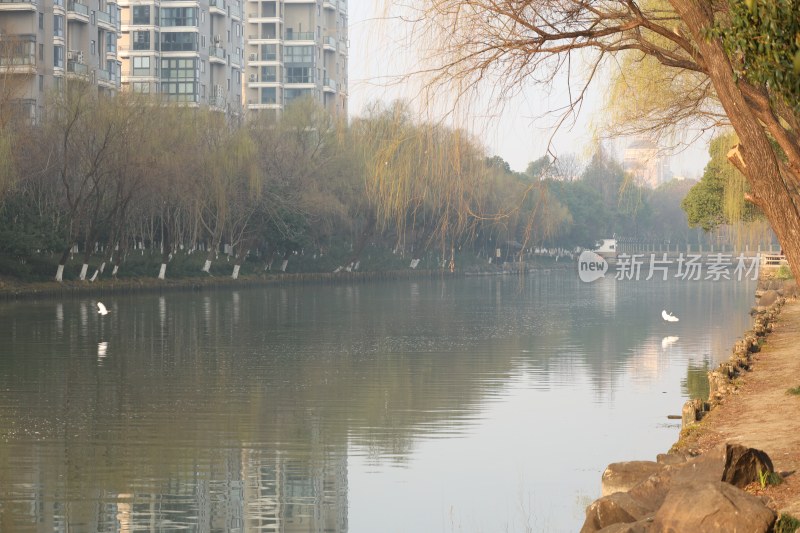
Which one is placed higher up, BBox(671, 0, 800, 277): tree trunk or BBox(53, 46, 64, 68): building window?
BBox(53, 46, 64, 68): building window

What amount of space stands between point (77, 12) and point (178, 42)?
22.0 m

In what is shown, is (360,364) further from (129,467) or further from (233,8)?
(233,8)

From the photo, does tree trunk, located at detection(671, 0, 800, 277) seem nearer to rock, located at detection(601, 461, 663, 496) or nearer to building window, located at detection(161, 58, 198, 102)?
rock, located at detection(601, 461, 663, 496)

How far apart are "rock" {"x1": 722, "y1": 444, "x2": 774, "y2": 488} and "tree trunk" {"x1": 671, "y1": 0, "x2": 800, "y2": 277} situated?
1266 mm

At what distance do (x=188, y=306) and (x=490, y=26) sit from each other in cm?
3134

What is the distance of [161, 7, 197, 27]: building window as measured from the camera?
8431 cm

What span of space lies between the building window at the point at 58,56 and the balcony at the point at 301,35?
40.3 meters

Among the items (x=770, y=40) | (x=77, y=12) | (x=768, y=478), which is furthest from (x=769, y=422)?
(x=77, y=12)

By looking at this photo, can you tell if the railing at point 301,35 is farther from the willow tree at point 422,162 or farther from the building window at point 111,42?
the willow tree at point 422,162

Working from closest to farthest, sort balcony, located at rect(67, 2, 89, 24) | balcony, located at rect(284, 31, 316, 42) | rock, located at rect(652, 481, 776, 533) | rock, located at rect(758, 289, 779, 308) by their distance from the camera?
rock, located at rect(652, 481, 776, 533) < rock, located at rect(758, 289, 779, 308) < balcony, located at rect(67, 2, 89, 24) < balcony, located at rect(284, 31, 316, 42)

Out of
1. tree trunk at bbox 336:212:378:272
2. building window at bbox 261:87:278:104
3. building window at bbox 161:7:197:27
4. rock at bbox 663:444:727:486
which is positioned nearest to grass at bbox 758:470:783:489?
rock at bbox 663:444:727:486

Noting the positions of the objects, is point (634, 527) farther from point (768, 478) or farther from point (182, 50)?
point (182, 50)

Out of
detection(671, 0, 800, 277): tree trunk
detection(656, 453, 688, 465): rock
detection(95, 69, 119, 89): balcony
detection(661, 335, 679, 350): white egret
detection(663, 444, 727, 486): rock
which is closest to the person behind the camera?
detection(663, 444, 727, 486): rock

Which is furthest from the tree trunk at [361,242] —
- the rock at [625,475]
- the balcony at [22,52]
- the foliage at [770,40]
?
the foliage at [770,40]
